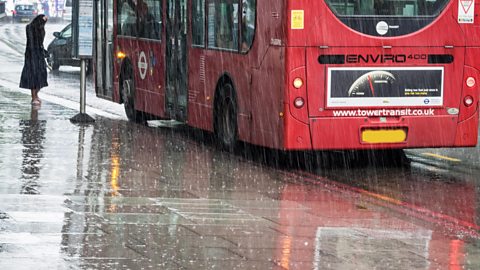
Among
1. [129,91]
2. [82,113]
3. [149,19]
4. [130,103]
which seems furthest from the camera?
[129,91]

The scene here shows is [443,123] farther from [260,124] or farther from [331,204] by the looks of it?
[331,204]

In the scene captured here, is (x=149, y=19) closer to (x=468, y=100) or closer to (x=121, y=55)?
(x=121, y=55)

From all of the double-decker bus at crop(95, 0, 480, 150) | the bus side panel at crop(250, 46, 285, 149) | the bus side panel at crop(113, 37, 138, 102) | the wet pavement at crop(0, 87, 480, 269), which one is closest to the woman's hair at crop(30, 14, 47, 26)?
the bus side panel at crop(113, 37, 138, 102)

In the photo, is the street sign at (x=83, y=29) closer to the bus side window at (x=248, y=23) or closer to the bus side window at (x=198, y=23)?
the bus side window at (x=198, y=23)

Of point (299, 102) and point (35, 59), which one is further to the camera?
point (35, 59)

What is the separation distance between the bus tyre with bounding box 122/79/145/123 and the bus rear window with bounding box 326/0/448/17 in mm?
6647

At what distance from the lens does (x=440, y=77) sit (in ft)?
50.4

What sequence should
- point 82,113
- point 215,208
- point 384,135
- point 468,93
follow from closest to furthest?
point 215,208
point 384,135
point 468,93
point 82,113

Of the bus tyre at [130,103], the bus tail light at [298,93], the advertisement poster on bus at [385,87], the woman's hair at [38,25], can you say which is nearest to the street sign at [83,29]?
the bus tyre at [130,103]

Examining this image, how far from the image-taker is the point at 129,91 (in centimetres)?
2109

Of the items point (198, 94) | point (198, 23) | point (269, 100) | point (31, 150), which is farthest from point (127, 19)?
point (269, 100)

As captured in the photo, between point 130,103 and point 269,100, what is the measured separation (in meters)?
6.13

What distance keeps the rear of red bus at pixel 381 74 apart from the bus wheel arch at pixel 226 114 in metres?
1.62

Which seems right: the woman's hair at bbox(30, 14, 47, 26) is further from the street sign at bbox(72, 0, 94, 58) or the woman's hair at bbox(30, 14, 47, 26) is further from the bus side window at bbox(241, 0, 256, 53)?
the bus side window at bbox(241, 0, 256, 53)
